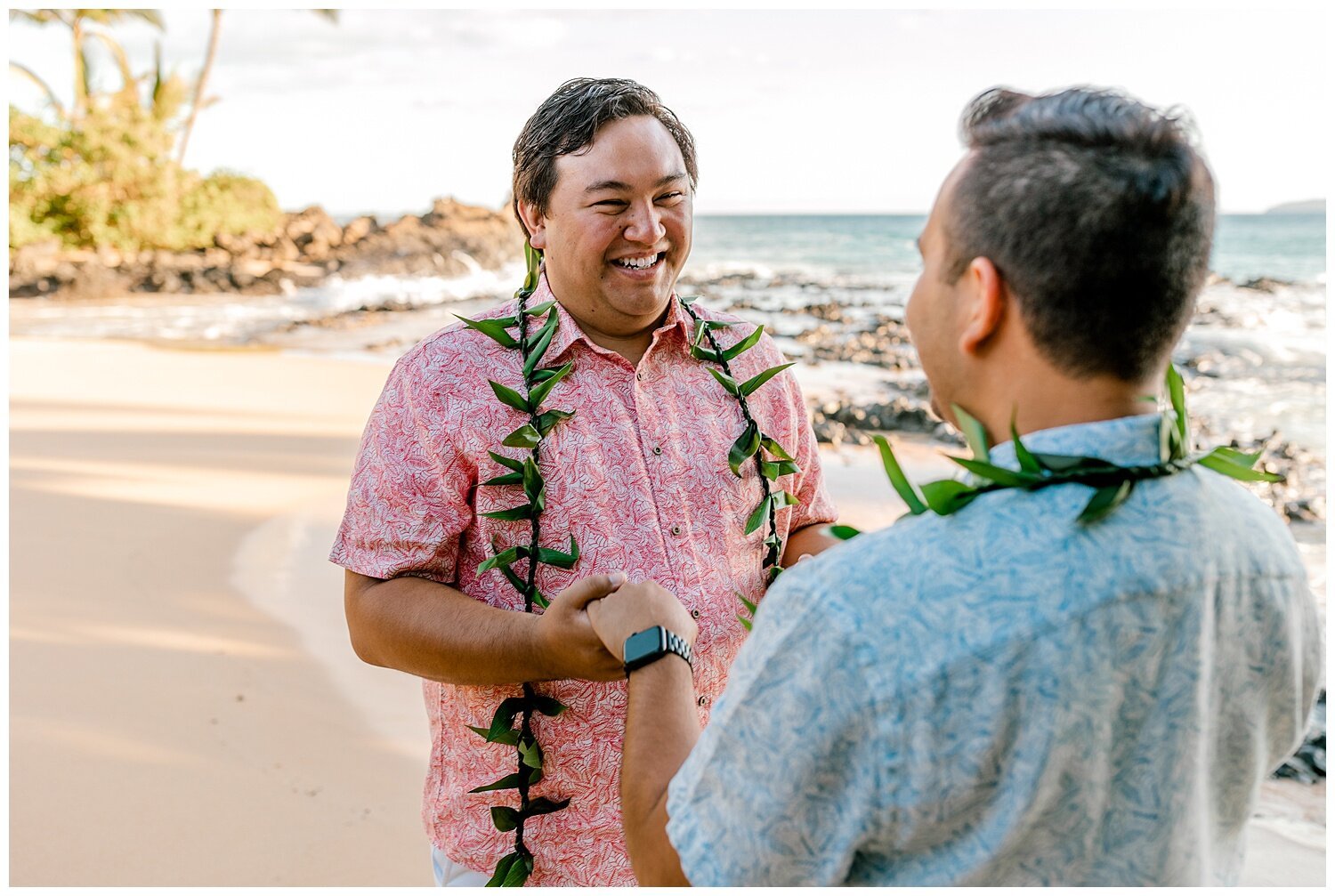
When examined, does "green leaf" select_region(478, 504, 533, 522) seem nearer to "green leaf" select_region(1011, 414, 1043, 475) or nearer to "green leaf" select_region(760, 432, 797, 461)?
"green leaf" select_region(760, 432, 797, 461)

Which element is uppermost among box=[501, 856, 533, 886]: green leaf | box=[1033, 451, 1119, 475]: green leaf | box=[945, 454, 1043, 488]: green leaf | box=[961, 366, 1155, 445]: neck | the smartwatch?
box=[961, 366, 1155, 445]: neck

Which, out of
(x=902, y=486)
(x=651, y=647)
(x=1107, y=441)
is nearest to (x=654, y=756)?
(x=651, y=647)

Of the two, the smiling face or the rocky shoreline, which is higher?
the smiling face

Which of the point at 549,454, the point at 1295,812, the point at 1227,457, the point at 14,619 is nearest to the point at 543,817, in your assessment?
the point at 549,454

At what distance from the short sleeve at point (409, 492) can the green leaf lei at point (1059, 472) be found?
41.6 inches

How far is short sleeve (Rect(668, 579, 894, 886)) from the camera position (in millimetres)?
1208

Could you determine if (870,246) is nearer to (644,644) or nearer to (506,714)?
(506,714)

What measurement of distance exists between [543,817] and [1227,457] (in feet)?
4.77

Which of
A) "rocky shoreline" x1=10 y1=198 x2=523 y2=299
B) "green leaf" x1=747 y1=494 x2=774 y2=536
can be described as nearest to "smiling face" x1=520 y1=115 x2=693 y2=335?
"green leaf" x1=747 y1=494 x2=774 y2=536

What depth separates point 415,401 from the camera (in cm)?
218

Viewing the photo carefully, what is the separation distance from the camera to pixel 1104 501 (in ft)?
3.99

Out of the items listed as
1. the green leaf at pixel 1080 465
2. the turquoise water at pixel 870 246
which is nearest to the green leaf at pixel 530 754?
the green leaf at pixel 1080 465

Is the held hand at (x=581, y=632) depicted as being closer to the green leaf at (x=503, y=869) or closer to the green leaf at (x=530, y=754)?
the green leaf at (x=530, y=754)

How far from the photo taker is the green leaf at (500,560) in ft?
7.04
